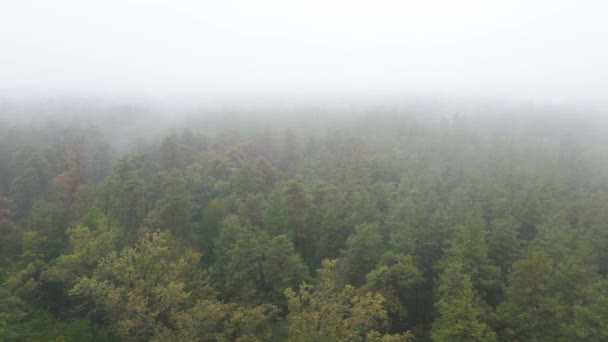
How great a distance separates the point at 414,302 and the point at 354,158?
1409 inches

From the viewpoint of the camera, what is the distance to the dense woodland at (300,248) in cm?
2119

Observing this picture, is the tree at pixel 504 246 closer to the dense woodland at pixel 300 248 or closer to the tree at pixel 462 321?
the dense woodland at pixel 300 248

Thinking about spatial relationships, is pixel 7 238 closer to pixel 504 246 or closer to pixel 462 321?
pixel 462 321

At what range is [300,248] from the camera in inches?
1503

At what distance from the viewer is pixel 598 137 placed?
353 ft

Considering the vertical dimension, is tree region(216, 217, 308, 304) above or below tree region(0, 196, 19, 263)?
above

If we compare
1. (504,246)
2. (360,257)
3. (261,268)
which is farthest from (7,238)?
(504,246)

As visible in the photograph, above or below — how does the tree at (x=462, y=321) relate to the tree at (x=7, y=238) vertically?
above

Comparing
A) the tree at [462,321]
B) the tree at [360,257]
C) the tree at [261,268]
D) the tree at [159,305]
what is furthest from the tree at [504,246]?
the tree at [159,305]

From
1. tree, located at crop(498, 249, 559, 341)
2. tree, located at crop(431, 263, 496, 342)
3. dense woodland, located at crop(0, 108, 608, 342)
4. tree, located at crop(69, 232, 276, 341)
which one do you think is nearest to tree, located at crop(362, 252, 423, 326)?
dense woodland, located at crop(0, 108, 608, 342)

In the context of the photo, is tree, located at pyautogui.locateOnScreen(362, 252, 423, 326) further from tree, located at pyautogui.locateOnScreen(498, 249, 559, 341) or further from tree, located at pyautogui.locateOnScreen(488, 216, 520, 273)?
tree, located at pyautogui.locateOnScreen(488, 216, 520, 273)

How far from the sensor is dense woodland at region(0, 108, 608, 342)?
834 inches

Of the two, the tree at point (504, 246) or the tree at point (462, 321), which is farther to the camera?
the tree at point (504, 246)

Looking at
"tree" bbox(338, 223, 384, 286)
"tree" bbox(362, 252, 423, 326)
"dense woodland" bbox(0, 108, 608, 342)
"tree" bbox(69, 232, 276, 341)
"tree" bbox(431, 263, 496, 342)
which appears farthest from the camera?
"tree" bbox(338, 223, 384, 286)
